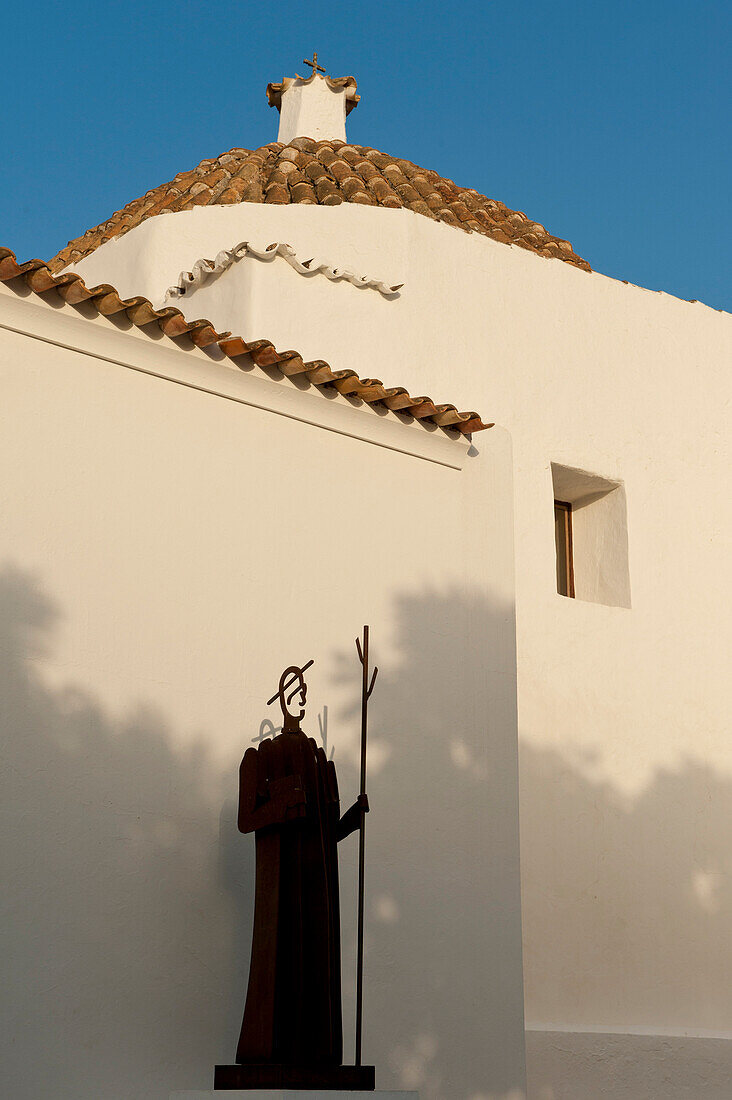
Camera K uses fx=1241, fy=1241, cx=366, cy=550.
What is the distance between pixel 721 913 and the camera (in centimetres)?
812

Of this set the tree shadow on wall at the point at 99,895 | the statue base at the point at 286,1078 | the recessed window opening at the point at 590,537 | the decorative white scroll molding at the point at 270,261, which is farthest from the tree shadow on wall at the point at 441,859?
the decorative white scroll molding at the point at 270,261

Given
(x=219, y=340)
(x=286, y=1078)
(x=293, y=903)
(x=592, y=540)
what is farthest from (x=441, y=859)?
(x=592, y=540)

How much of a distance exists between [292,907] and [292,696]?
106 centimetres

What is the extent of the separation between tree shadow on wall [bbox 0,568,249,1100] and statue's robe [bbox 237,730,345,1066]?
0.45 meters

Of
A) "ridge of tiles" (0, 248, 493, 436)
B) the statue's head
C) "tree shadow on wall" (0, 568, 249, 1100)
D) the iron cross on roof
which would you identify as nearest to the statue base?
"tree shadow on wall" (0, 568, 249, 1100)

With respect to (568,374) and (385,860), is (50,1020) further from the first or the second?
(568,374)

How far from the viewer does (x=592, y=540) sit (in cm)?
880

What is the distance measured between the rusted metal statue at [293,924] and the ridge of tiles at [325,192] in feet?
16.7

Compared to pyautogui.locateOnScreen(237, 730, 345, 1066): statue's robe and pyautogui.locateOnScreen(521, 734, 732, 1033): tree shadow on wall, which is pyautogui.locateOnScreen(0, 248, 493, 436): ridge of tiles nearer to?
pyautogui.locateOnScreen(237, 730, 345, 1066): statue's robe

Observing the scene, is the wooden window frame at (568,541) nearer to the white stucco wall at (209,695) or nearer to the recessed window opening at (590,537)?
the recessed window opening at (590,537)

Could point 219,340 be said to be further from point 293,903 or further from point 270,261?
point 293,903

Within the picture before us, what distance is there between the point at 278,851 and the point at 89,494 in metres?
1.72

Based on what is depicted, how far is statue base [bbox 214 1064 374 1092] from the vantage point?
4.38m

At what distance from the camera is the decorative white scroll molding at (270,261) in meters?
7.97
